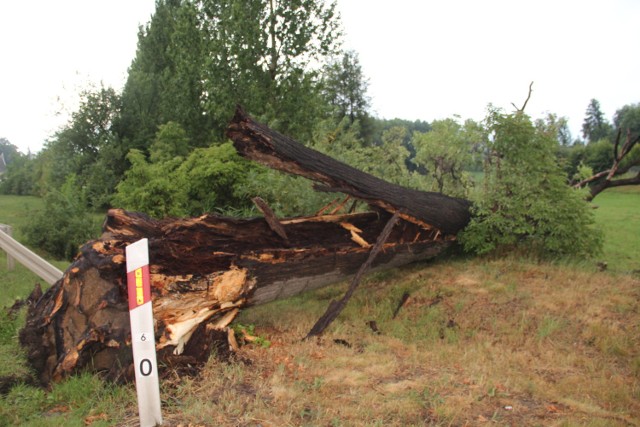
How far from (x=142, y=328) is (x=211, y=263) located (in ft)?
7.40

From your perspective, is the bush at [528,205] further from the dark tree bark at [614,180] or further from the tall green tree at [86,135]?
the tall green tree at [86,135]

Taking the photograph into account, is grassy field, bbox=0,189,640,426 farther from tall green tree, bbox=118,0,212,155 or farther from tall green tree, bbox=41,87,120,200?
tall green tree, bbox=41,87,120,200

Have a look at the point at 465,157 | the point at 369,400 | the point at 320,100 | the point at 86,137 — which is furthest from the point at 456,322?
the point at 86,137

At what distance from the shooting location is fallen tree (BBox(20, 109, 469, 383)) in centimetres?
491

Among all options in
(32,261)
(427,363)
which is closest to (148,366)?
(427,363)

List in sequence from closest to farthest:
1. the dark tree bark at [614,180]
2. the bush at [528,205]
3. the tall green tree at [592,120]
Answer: the bush at [528,205] < the dark tree bark at [614,180] < the tall green tree at [592,120]

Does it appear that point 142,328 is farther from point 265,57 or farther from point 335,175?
point 265,57

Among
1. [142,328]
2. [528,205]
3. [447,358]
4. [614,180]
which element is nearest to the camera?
[142,328]

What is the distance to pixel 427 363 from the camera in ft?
17.9

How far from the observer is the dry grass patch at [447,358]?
414cm

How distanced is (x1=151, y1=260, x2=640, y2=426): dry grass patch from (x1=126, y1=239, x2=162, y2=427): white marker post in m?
0.35

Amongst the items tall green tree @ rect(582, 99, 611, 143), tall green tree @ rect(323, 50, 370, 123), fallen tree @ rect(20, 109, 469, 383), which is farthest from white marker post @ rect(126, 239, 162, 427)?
tall green tree @ rect(582, 99, 611, 143)

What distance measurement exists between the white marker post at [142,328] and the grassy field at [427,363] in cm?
31

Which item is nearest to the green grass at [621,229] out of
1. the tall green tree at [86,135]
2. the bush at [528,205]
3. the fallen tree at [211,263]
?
the bush at [528,205]
